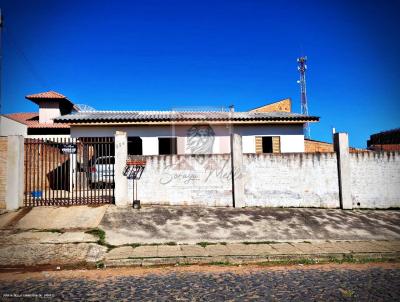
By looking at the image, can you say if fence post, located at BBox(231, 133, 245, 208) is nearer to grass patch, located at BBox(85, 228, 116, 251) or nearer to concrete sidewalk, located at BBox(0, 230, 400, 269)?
concrete sidewalk, located at BBox(0, 230, 400, 269)

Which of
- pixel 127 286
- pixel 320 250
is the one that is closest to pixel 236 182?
pixel 320 250

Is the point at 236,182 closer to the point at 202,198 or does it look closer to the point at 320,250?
the point at 202,198

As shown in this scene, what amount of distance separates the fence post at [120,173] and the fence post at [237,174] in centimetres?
388

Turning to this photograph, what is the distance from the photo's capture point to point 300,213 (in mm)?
10312

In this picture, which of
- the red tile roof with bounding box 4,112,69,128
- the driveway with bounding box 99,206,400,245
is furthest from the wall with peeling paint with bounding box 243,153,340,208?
the red tile roof with bounding box 4,112,69,128

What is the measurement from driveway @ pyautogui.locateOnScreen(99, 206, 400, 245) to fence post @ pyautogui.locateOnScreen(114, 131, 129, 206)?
0.43 metres

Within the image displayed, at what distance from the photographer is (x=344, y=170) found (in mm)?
11391

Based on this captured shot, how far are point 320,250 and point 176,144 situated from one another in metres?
10.1

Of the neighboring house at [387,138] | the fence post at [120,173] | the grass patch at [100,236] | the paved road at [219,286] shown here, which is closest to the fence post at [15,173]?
the fence post at [120,173]

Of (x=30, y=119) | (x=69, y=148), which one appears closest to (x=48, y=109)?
(x=30, y=119)

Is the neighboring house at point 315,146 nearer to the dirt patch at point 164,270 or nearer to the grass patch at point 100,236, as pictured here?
the dirt patch at point 164,270

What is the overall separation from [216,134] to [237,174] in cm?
570

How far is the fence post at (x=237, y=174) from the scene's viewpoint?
10.7 meters

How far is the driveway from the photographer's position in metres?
8.09
